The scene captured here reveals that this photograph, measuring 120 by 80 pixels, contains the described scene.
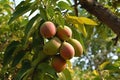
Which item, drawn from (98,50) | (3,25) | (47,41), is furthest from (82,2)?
(98,50)

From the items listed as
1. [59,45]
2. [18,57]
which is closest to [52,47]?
[59,45]

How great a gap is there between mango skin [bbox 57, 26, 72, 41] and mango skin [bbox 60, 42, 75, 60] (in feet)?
0.14

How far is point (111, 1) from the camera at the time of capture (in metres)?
3.07

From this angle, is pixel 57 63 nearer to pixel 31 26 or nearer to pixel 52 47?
pixel 52 47

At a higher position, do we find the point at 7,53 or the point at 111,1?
the point at 7,53

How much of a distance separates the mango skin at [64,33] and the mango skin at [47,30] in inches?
1.8

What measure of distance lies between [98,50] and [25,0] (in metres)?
15.1

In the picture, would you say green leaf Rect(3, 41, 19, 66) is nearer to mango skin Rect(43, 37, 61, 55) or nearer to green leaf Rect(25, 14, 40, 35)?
green leaf Rect(25, 14, 40, 35)

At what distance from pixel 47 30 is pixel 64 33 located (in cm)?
10

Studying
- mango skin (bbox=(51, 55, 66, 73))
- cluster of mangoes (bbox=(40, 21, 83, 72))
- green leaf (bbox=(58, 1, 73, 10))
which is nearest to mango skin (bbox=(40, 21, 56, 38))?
cluster of mangoes (bbox=(40, 21, 83, 72))

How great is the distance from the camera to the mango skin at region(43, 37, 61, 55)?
73.0 inches

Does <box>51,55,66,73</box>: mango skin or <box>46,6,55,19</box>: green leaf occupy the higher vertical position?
<box>46,6,55,19</box>: green leaf

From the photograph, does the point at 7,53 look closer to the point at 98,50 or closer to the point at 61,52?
the point at 61,52

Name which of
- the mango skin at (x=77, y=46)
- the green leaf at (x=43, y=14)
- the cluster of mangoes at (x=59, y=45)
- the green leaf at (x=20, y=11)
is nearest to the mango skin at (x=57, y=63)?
the cluster of mangoes at (x=59, y=45)
